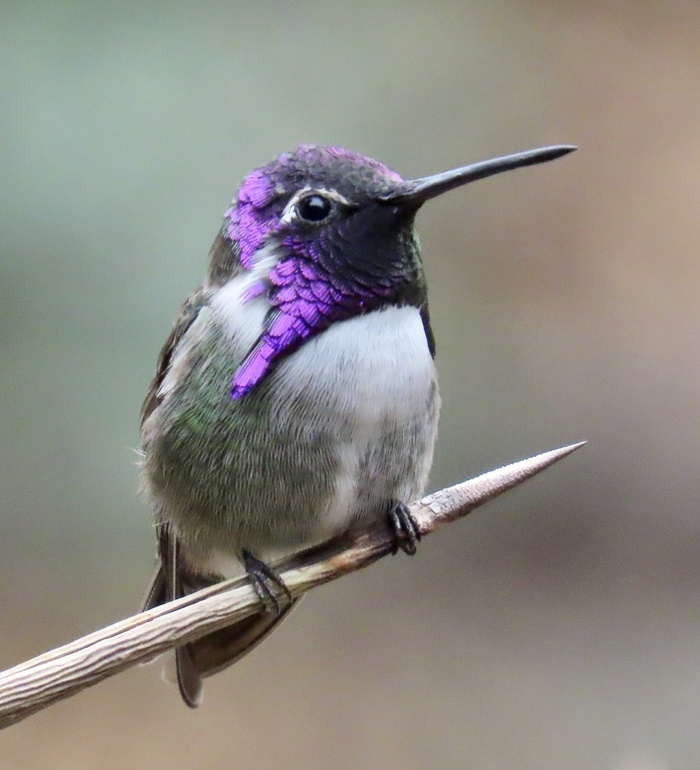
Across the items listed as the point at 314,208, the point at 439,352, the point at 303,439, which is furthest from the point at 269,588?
the point at 439,352

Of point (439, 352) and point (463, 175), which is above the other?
point (463, 175)

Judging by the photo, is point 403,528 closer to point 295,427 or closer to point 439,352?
point 295,427

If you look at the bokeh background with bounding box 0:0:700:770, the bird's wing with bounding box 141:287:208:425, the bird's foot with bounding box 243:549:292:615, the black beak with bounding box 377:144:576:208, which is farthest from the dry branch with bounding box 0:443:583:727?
the bokeh background with bounding box 0:0:700:770

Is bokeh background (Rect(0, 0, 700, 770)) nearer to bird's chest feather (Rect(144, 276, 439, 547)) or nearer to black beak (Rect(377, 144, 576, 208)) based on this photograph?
bird's chest feather (Rect(144, 276, 439, 547))

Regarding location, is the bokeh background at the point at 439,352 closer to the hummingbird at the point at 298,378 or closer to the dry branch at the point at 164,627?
the hummingbird at the point at 298,378

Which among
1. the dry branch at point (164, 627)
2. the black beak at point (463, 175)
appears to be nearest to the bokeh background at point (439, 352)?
the black beak at point (463, 175)

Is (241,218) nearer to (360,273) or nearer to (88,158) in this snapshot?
(360,273)
